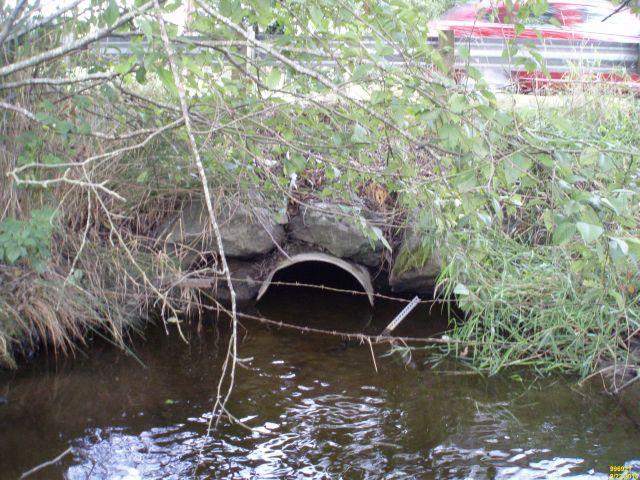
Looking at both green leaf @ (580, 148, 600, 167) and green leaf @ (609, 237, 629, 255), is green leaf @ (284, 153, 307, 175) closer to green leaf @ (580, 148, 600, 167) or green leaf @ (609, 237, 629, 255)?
green leaf @ (580, 148, 600, 167)

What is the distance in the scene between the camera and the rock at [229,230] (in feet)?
19.7

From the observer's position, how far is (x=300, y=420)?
450cm

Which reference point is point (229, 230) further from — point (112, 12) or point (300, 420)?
point (112, 12)

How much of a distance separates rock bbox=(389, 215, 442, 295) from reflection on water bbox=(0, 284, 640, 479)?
114cm

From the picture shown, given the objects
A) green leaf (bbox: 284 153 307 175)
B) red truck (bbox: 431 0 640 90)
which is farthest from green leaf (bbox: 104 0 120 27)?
red truck (bbox: 431 0 640 90)

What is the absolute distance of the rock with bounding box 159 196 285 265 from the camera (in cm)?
601

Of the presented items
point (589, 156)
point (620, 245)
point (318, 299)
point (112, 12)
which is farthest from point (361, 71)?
point (318, 299)

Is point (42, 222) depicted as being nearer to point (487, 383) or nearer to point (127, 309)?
point (127, 309)

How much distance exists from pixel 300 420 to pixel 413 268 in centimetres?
237

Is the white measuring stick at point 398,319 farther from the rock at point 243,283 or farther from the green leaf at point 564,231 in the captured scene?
the green leaf at point 564,231

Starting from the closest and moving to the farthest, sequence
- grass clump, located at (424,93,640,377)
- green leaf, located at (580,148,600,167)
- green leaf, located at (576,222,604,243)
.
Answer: green leaf, located at (576,222,604,243) < green leaf, located at (580,148,600,167) < grass clump, located at (424,93,640,377)

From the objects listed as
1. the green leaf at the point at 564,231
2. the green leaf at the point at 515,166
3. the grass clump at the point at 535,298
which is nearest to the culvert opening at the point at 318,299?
the grass clump at the point at 535,298

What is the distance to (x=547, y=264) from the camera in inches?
225
